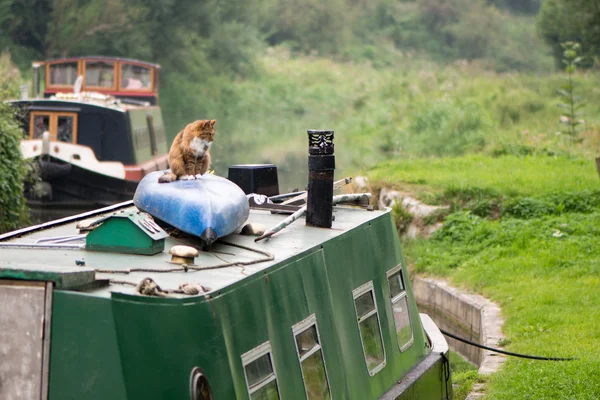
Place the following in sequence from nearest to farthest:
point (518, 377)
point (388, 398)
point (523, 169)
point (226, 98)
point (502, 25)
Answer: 1. point (388, 398)
2. point (518, 377)
3. point (523, 169)
4. point (226, 98)
5. point (502, 25)

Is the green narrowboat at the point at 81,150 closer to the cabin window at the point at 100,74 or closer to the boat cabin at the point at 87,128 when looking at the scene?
the boat cabin at the point at 87,128

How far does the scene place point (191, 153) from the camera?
5.70 meters

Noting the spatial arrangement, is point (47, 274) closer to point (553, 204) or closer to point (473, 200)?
point (553, 204)

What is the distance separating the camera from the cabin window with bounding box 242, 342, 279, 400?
4.48 metres

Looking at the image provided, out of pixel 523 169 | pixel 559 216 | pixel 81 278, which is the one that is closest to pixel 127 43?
pixel 523 169

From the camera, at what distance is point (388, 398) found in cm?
625

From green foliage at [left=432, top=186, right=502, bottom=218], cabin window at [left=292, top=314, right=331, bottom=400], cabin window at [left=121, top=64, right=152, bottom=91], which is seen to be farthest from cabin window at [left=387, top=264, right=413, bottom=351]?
cabin window at [left=121, top=64, right=152, bottom=91]

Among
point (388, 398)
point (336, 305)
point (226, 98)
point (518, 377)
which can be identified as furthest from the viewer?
point (226, 98)

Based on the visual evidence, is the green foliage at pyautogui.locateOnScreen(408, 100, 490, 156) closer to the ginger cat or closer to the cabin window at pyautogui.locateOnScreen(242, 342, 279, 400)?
the ginger cat

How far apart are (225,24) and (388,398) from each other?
138 feet

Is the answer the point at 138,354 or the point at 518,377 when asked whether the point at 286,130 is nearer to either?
the point at 518,377

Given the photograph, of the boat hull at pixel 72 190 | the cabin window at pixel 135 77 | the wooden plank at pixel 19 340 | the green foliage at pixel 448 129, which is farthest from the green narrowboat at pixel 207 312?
the cabin window at pixel 135 77

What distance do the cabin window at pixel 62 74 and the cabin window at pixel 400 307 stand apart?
18378mm

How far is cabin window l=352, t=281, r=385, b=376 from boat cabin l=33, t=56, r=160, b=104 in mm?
18170
